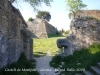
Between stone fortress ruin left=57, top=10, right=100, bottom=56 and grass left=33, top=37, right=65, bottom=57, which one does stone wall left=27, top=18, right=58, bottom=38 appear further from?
stone fortress ruin left=57, top=10, right=100, bottom=56

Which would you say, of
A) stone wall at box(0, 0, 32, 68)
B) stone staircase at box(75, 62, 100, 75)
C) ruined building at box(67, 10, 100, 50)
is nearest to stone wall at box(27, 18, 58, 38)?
ruined building at box(67, 10, 100, 50)

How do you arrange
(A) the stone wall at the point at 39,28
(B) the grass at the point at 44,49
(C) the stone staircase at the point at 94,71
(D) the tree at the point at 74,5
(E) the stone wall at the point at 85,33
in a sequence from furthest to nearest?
(A) the stone wall at the point at 39,28 < (D) the tree at the point at 74,5 < (B) the grass at the point at 44,49 < (E) the stone wall at the point at 85,33 < (C) the stone staircase at the point at 94,71

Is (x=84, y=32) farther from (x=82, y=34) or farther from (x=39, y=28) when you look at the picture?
(x=39, y=28)

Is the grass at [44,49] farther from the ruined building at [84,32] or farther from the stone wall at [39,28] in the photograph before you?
the stone wall at [39,28]

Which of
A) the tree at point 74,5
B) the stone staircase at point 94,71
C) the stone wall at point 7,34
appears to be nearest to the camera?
the stone staircase at point 94,71

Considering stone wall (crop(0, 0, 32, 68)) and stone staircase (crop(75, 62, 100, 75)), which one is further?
stone wall (crop(0, 0, 32, 68))

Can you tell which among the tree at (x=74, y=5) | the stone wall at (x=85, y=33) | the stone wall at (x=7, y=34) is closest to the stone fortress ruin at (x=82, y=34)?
the stone wall at (x=85, y=33)

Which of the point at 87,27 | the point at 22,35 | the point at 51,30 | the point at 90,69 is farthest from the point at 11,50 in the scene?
the point at 51,30

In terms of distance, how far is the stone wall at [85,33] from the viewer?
11062 mm

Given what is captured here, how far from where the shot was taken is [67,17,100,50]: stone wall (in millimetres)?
11062

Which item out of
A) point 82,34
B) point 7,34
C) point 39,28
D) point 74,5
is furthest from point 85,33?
point 39,28

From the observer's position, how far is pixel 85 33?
1132 cm

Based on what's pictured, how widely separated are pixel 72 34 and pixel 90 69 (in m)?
5.14

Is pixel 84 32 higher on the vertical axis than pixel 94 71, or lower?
higher
